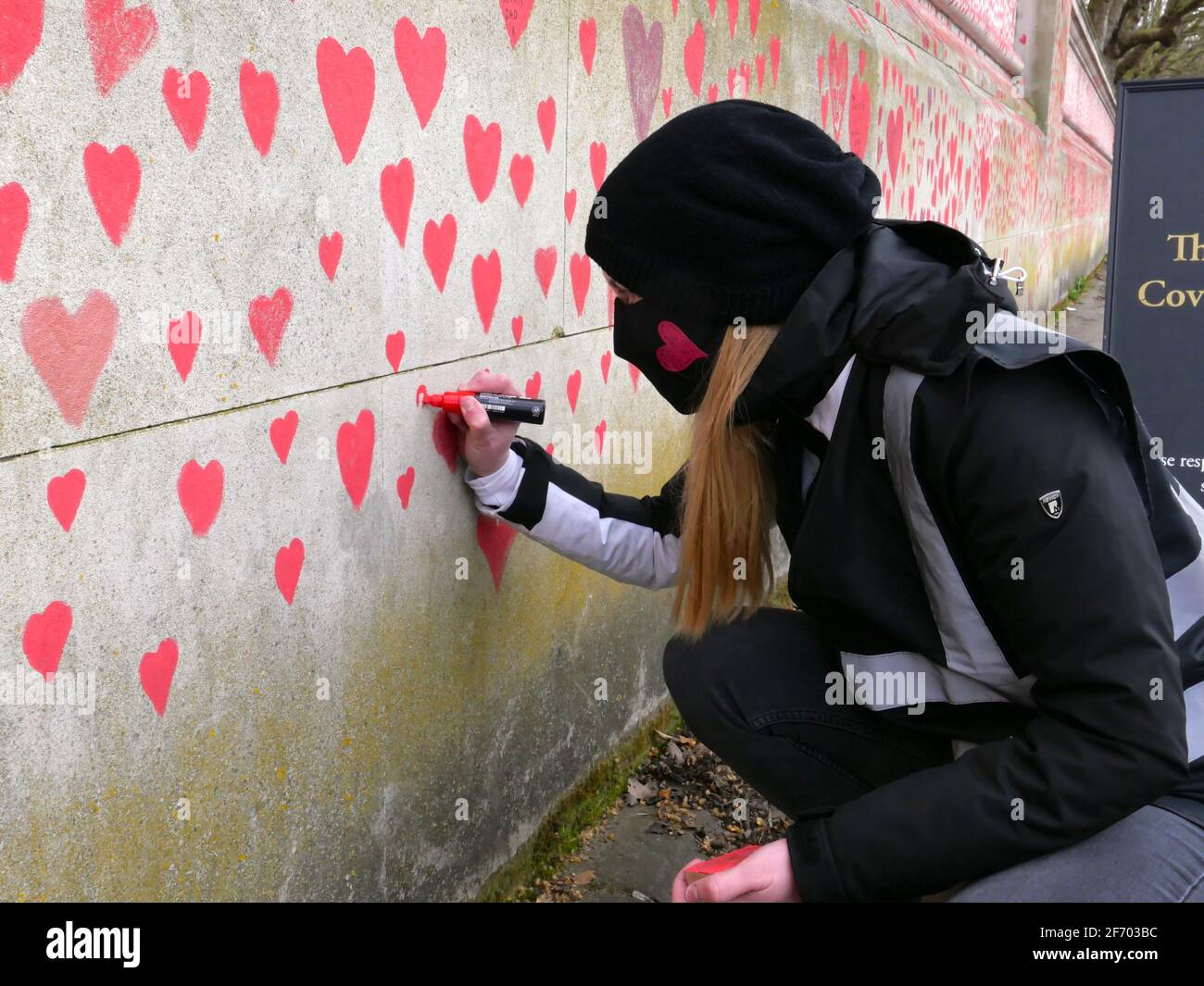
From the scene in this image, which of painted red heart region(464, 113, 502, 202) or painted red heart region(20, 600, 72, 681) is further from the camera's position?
painted red heart region(464, 113, 502, 202)

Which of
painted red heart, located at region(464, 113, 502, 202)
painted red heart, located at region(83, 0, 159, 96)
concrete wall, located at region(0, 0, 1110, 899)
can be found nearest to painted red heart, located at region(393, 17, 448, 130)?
concrete wall, located at region(0, 0, 1110, 899)

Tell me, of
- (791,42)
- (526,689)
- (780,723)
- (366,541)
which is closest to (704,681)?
(780,723)

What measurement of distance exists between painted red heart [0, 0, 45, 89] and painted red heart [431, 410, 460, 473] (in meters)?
0.99

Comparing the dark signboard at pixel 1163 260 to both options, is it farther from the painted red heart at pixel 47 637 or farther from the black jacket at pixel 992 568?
the painted red heart at pixel 47 637

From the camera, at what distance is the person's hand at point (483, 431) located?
6.85 feet

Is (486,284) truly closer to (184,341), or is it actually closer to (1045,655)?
(184,341)

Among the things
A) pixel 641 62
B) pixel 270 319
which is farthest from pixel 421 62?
pixel 641 62

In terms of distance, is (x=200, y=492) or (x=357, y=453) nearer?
(x=200, y=492)

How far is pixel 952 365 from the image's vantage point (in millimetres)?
1569

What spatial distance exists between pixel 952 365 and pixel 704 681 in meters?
0.91

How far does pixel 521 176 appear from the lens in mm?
2361

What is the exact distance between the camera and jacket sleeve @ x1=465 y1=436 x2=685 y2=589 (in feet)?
7.35

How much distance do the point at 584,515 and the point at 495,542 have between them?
22 centimetres

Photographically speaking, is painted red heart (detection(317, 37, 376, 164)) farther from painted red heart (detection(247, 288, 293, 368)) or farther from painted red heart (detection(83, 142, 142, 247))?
painted red heart (detection(83, 142, 142, 247))
